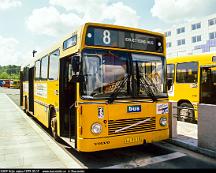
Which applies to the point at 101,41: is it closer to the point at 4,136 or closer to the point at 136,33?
the point at 136,33

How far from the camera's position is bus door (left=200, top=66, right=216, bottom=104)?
1103cm

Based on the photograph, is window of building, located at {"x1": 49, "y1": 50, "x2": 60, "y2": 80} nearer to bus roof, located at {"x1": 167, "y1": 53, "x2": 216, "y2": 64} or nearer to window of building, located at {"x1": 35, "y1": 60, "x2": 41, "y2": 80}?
window of building, located at {"x1": 35, "y1": 60, "x2": 41, "y2": 80}

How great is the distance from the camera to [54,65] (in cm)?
852

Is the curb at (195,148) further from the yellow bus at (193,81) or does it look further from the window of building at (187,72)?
the window of building at (187,72)

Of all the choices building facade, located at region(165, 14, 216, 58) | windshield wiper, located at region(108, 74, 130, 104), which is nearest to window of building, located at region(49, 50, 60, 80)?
windshield wiper, located at region(108, 74, 130, 104)

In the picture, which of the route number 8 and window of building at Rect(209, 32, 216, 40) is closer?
the route number 8

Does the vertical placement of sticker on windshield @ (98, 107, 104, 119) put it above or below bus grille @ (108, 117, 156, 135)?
above

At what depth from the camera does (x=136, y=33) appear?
6965 mm

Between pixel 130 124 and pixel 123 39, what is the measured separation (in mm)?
2144

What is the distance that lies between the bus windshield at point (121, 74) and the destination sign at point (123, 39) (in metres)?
0.21

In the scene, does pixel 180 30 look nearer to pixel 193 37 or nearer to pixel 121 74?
pixel 193 37

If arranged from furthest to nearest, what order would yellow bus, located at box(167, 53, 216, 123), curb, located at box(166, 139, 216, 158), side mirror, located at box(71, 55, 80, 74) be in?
yellow bus, located at box(167, 53, 216, 123) < curb, located at box(166, 139, 216, 158) < side mirror, located at box(71, 55, 80, 74)

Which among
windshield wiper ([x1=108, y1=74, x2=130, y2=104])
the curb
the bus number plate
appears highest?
windshield wiper ([x1=108, y1=74, x2=130, y2=104])

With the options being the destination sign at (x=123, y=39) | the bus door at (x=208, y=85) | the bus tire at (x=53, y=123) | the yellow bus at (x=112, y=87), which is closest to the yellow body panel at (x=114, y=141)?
the yellow bus at (x=112, y=87)
